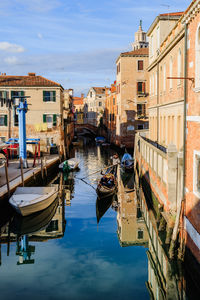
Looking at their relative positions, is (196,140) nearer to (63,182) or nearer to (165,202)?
(165,202)

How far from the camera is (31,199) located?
16.4 meters

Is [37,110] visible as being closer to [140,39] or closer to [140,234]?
[140,234]

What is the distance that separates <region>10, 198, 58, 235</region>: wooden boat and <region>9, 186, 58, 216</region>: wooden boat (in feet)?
1.13

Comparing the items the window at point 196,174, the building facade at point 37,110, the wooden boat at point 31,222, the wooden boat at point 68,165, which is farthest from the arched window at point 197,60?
the building facade at point 37,110

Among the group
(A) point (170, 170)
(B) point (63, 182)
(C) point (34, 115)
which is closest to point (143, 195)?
(B) point (63, 182)

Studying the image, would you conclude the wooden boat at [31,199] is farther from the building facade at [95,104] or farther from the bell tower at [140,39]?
the building facade at [95,104]

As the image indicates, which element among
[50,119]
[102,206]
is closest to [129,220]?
[102,206]

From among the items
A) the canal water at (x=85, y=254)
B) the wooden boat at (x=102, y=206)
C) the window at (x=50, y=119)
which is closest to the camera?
the canal water at (x=85, y=254)

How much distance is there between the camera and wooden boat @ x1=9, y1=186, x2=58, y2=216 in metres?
16.0

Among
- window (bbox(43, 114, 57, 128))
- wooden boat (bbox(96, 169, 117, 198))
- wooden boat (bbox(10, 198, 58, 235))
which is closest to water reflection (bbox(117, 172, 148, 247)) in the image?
wooden boat (bbox(96, 169, 117, 198))

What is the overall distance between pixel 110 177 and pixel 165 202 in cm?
799

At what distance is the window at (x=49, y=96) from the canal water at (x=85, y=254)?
18277 mm

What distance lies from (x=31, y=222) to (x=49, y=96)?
72.5 feet

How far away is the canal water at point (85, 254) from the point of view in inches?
378
